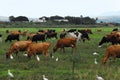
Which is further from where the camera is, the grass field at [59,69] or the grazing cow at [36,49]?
the grazing cow at [36,49]

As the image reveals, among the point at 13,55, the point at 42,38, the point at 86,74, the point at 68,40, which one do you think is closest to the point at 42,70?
the point at 86,74

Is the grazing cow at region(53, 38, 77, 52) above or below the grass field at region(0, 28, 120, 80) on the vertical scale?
below

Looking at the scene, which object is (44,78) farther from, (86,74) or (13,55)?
(13,55)

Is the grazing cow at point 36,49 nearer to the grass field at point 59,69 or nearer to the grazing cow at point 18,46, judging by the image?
the grass field at point 59,69

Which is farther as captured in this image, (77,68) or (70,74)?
(77,68)

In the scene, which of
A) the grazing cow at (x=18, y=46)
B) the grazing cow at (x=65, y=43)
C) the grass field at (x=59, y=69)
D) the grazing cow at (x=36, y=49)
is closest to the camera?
the grass field at (x=59, y=69)

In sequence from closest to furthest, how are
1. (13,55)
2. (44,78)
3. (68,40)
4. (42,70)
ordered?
(44,78)
(42,70)
(13,55)
(68,40)

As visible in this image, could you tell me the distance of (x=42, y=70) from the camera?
1722 centimetres

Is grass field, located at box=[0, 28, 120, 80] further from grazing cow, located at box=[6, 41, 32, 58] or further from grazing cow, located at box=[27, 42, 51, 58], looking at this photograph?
grazing cow, located at box=[6, 41, 32, 58]

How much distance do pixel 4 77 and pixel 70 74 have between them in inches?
115

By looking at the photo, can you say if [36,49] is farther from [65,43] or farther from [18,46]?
[65,43]

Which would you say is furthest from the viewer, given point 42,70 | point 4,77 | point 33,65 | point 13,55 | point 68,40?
point 68,40

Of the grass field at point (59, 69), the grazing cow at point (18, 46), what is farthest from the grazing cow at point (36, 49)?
the grazing cow at point (18, 46)

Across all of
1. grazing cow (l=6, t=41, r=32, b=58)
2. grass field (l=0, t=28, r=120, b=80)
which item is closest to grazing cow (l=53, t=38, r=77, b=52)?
grazing cow (l=6, t=41, r=32, b=58)
